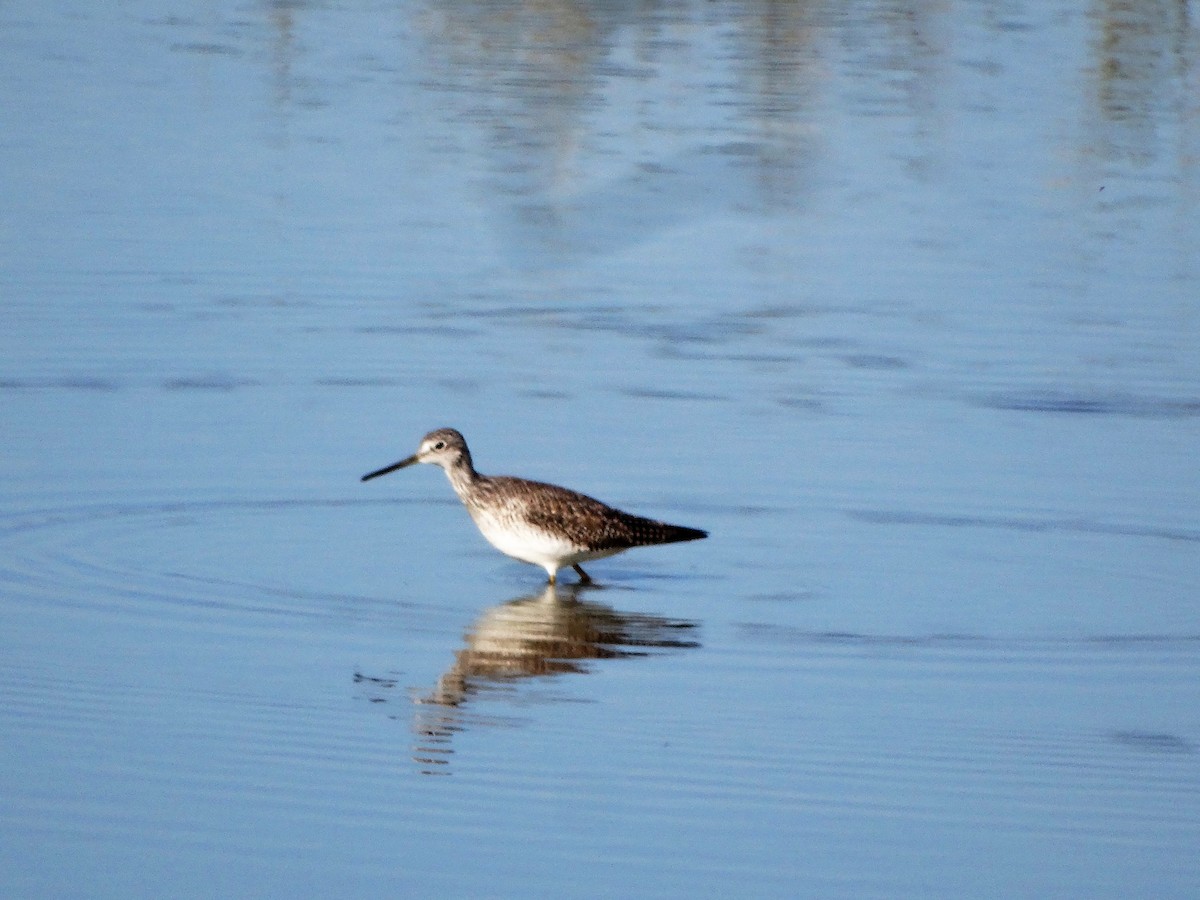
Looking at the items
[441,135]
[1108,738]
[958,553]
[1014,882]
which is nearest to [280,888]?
[1014,882]

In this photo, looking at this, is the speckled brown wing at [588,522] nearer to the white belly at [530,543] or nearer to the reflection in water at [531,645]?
the white belly at [530,543]

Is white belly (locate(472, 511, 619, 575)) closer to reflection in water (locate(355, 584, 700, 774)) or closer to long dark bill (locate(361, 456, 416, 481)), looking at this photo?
reflection in water (locate(355, 584, 700, 774))

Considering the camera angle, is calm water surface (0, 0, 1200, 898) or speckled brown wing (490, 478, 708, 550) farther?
speckled brown wing (490, 478, 708, 550)

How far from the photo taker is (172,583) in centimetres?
912

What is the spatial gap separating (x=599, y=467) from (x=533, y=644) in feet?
8.13

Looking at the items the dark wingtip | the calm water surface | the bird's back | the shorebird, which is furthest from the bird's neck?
the dark wingtip

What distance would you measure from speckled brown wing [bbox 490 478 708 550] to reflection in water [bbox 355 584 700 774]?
0.30 m

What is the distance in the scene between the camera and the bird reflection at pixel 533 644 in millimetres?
7680

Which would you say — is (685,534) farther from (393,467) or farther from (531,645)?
(393,467)

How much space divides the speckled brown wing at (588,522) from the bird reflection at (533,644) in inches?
11.8

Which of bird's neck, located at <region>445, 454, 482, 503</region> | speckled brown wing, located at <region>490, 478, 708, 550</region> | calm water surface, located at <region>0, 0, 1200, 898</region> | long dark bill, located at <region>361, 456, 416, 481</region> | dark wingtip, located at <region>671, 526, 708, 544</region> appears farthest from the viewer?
long dark bill, located at <region>361, 456, 416, 481</region>

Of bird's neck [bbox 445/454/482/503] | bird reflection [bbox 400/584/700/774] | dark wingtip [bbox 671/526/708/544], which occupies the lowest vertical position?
bird reflection [bbox 400/584/700/774]

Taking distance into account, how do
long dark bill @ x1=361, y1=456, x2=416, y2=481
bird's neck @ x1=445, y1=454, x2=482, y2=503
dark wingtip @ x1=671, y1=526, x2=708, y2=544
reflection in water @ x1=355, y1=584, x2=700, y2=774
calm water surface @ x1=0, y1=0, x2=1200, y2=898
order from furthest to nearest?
long dark bill @ x1=361, y1=456, x2=416, y2=481, bird's neck @ x1=445, y1=454, x2=482, y2=503, dark wingtip @ x1=671, y1=526, x2=708, y2=544, reflection in water @ x1=355, y1=584, x2=700, y2=774, calm water surface @ x1=0, y1=0, x2=1200, y2=898

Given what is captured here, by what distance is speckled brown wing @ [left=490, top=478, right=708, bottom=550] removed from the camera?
953 cm
